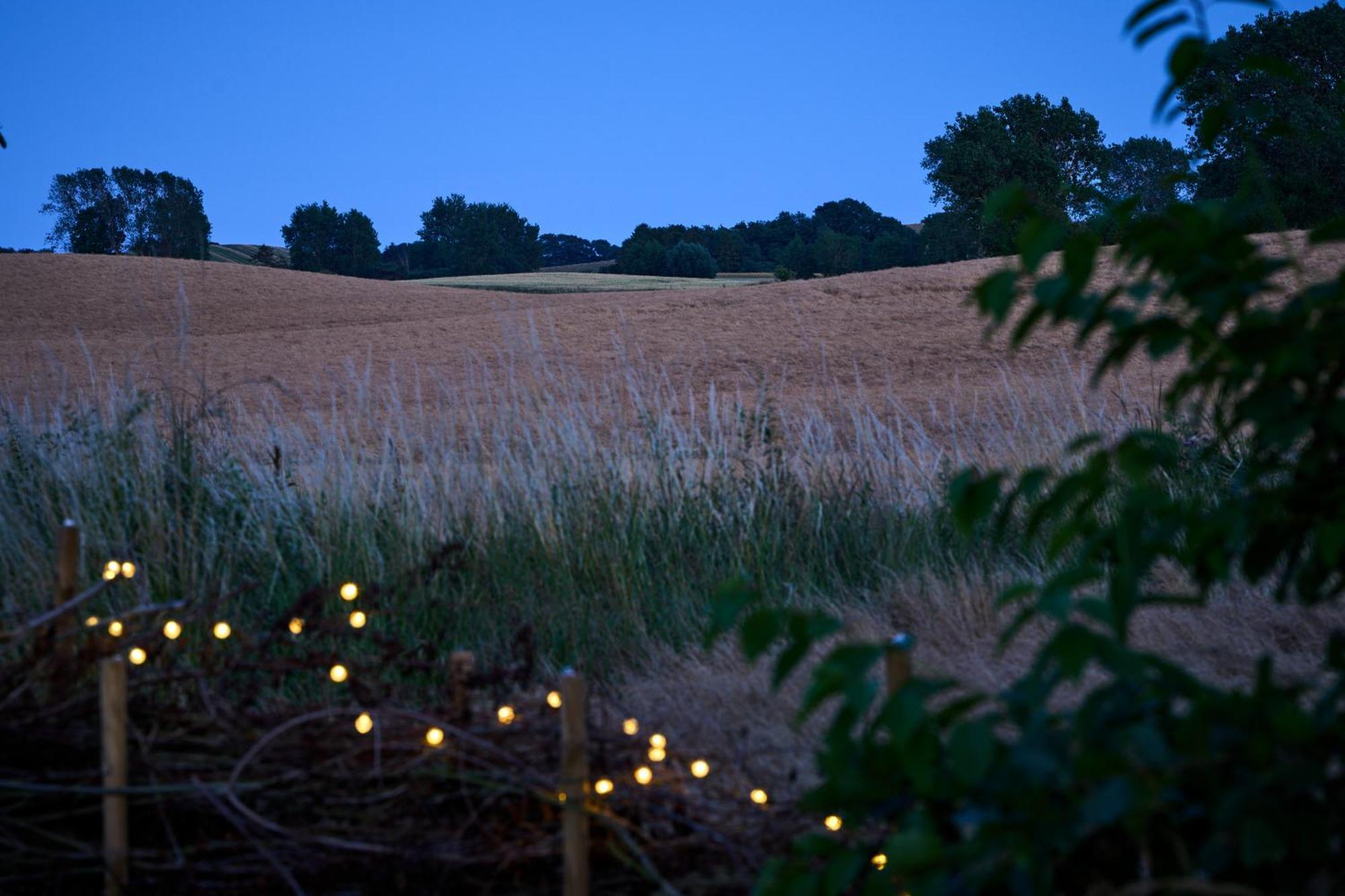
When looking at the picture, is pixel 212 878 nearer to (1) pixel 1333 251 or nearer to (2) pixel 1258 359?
(2) pixel 1258 359

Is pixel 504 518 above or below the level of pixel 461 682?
below

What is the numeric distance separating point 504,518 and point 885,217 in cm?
5821

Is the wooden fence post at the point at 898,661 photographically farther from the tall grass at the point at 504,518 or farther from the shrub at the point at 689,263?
the shrub at the point at 689,263

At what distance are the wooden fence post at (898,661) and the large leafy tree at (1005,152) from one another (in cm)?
3495

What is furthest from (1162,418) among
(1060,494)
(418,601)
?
(1060,494)

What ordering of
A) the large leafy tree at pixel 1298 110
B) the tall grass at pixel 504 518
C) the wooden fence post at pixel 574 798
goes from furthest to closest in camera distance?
the large leafy tree at pixel 1298 110 → the tall grass at pixel 504 518 → the wooden fence post at pixel 574 798

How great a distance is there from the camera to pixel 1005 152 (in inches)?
1481

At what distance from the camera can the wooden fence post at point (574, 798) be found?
211 centimetres

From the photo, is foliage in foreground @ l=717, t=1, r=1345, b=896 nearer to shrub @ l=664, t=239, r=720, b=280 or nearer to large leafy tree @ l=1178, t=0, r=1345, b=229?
large leafy tree @ l=1178, t=0, r=1345, b=229

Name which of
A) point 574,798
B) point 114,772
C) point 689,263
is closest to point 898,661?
point 574,798

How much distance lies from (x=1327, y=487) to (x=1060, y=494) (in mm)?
363

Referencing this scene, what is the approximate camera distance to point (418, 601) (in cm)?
440

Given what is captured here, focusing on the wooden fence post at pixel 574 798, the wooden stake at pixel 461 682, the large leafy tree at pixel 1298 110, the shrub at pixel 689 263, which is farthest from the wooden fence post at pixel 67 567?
the shrub at pixel 689 263

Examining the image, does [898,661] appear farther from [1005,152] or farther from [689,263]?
[689,263]
